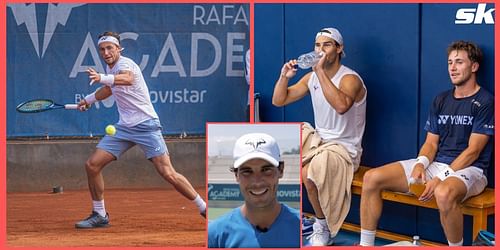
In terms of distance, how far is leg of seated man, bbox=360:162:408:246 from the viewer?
6.48 m

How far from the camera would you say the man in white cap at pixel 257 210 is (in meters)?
5.66

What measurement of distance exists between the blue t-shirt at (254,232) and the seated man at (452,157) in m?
0.78

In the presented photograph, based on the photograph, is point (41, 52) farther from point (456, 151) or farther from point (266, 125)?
point (456, 151)

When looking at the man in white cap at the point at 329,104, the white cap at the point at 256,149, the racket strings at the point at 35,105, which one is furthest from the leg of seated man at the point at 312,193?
the racket strings at the point at 35,105

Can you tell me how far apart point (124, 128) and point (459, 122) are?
187 cm

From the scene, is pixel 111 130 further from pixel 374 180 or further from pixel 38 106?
pixel 374 180

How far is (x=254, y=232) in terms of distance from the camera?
5797mm

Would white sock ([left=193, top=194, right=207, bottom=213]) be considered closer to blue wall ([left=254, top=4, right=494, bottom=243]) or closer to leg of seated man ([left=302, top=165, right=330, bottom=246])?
leg of seated man ([left=302, top=165, right=330, bottom=246])

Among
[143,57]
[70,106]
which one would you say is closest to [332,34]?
[143,57]

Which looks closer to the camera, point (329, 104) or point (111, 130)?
point (111, 130)

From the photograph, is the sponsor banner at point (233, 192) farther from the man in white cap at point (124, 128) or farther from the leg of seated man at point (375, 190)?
the leg of seated man at point (375, 190)

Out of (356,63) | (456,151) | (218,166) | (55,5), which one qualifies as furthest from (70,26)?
(456,151)

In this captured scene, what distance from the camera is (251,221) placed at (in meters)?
5.75

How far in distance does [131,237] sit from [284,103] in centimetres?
123
